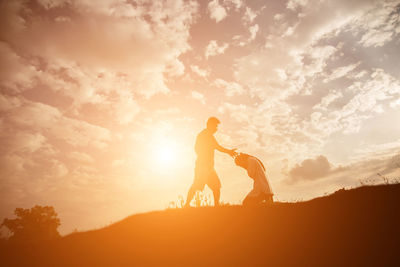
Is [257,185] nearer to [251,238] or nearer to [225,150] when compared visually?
[225,150]

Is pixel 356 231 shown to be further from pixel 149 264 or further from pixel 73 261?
pixel 73 261

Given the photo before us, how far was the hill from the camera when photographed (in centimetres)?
556

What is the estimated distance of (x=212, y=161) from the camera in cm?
951

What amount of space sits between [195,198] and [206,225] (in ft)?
5.73

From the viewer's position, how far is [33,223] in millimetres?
31594

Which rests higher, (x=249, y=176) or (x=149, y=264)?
(x=249, y=176)

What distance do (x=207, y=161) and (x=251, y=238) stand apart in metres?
3.52

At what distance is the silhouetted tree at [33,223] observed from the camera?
30469 mm

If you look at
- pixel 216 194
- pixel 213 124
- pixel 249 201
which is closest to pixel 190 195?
pixel 216 194

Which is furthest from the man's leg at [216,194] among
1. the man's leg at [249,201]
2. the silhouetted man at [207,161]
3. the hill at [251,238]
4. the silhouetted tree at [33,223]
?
the silhouetted tree at [33,223]

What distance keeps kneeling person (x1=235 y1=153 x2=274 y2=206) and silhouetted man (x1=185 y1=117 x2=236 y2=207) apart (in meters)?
0.99

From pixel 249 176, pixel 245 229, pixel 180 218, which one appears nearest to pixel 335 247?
pixel 245 229

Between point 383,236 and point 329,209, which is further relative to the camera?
point 329,209

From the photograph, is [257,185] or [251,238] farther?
[257,185]
